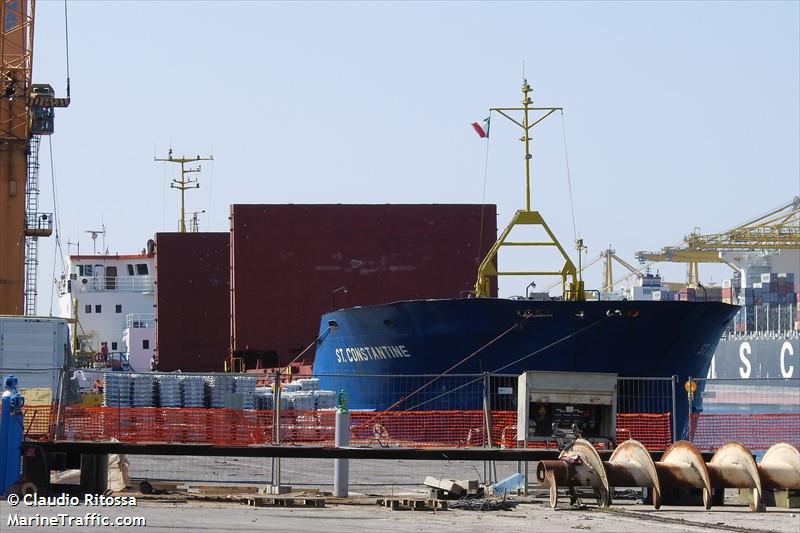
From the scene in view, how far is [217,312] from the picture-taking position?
44.4m

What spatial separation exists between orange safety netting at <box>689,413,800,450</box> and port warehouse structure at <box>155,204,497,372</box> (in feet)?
59.0

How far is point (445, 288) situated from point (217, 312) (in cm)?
1049

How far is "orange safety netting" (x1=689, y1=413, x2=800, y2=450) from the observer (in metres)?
18.3

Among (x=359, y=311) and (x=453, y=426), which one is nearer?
(x=453, y=426)

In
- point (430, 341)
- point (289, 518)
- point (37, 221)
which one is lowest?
point (289, 518)

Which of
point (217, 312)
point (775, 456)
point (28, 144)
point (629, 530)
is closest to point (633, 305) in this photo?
point (775, 456)

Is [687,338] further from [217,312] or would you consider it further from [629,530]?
[217,312]

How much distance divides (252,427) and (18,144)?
2162 centimetres

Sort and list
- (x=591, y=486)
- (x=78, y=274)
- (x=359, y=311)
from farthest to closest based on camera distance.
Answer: (x=78, y=274)
(x=359, y=311)
(x=591, y=486)

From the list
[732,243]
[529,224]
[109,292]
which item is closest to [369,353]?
[529,224]

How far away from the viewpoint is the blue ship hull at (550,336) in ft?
80.8

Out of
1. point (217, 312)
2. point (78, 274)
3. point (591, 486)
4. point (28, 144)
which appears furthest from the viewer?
point (78, 274)

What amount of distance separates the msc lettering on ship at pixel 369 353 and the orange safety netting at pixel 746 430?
27.3 feet

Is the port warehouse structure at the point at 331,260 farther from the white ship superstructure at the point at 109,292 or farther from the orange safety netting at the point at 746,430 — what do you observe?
the white ship superstructure at the point at 109,292
